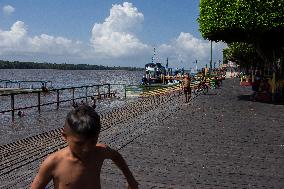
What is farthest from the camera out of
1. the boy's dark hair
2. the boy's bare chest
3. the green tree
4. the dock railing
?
the green tree

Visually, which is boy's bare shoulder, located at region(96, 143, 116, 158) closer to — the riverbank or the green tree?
the riverbank

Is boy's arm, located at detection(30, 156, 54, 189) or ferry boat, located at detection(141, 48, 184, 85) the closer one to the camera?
boy's arm, located at detection(30, 156, 54, 189)

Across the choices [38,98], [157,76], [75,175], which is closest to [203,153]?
[75,175]

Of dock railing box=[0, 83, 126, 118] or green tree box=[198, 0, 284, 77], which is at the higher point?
green tree box=[198, 0, 284, 77]

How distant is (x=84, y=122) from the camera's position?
2.34m

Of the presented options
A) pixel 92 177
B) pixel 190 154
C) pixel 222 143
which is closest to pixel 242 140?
pixel 222 143

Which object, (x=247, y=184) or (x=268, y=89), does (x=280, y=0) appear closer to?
(x=268, y=89)

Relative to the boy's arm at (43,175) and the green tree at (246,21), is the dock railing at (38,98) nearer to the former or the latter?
the green tree at (246,21)

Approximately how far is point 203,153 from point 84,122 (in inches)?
269

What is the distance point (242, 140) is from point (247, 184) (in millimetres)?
4213

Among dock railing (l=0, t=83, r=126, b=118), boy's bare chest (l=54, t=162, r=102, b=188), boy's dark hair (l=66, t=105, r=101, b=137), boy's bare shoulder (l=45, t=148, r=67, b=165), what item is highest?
boy's dark hair (l=66, t=105, r=101, b=137)

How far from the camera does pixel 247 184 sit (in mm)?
6566

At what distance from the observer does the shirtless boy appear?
2.37 metres

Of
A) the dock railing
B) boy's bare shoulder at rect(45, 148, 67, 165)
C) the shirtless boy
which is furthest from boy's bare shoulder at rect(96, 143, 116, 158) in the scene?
the dock railing
